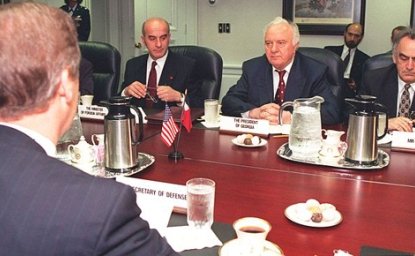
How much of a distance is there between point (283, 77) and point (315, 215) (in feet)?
5.48

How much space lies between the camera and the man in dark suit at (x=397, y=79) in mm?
2590

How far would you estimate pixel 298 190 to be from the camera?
5.11 ft

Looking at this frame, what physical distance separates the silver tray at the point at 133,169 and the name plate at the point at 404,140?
1.02 metres

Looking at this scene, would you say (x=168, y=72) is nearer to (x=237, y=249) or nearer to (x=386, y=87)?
(x=386, y=87)

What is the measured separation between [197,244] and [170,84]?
87.2 inches

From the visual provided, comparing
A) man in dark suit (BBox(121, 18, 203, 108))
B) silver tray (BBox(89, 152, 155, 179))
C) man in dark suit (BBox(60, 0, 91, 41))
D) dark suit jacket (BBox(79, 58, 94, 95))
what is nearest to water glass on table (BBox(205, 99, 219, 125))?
silver tray (BBox(89, 152, 155, 179))

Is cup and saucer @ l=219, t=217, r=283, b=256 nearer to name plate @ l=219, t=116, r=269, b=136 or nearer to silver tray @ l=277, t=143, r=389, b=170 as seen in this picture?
silver tray @ l=277, t=143, r=389, b=170

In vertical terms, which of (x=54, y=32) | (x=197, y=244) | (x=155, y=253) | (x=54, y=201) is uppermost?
(x=54, y=32)

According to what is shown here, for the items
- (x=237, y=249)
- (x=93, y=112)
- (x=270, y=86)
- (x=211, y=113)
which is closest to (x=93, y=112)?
(x=93, y=112)

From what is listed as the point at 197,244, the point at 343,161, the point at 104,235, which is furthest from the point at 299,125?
Answer: the point at 104,235

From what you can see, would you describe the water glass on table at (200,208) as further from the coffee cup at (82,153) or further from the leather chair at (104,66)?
the leather chair at (104,66)

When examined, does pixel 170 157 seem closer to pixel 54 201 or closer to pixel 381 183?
pixel 381 183

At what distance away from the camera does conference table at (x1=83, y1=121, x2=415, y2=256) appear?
4.04 feet

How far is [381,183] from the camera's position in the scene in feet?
5.34
